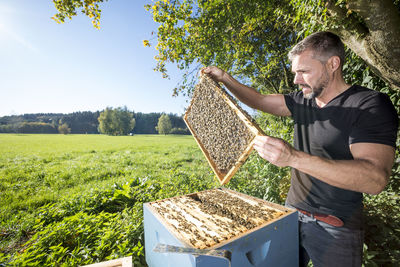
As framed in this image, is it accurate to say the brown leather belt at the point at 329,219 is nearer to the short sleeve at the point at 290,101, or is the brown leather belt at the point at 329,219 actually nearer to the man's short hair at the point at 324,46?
the short sleeve at the point at 290,101

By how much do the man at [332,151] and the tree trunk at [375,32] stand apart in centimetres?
86

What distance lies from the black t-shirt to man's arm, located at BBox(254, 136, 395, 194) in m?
0.12

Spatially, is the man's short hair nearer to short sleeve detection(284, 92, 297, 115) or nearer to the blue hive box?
short sleeve detection(284, 92, 297, 115)

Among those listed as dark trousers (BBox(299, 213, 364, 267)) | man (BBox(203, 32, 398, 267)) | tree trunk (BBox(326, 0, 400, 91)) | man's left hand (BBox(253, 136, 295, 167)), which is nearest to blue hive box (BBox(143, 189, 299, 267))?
dark trousers (BBox(299, 213, 364, 267))

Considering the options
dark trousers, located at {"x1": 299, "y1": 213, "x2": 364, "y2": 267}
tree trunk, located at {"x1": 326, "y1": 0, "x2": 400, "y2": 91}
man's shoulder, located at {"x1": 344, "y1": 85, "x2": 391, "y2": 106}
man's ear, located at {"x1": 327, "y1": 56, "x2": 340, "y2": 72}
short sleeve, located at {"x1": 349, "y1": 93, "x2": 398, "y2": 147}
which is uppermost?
tree trunk, located at {"x1": 326, "y1": 0, "x2": 400, "y2": 91}

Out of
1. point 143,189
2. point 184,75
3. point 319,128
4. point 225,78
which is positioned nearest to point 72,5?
point 184,75

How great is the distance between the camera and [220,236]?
1.57 m

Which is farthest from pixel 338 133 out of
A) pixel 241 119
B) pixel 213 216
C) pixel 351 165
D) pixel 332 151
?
pixel 213 216

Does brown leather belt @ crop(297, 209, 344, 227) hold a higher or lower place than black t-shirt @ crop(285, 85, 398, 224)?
lower

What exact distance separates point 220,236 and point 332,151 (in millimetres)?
1526

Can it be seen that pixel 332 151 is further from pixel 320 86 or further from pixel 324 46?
pixel 324 46

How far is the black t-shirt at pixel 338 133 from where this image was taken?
165 cm

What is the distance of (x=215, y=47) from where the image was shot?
6129 mm

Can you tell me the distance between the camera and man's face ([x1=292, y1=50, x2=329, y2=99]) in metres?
2.08
